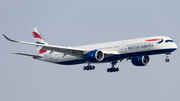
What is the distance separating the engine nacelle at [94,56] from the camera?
64.3m

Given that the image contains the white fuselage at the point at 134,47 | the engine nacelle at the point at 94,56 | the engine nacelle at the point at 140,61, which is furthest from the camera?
the engine nacelle at the point at 140,61

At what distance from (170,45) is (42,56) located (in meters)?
26.0

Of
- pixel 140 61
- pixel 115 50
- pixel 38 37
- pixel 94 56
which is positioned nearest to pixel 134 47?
pixel 115 50

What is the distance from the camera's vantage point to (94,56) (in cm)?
6419

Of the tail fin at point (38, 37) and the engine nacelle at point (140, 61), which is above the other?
the tail fin at point (38, 37)

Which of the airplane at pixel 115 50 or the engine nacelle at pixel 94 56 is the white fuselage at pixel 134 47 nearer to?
the airplane at pixel 115 50

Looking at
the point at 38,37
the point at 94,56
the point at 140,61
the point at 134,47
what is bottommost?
the point at 94,56

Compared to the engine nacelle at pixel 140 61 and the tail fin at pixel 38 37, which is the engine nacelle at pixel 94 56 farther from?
the tail fin at pixel 38 37

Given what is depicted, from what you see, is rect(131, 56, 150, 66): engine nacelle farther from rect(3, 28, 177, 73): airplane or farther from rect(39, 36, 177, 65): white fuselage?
rect(39, 36, 177, 65): white fuselage

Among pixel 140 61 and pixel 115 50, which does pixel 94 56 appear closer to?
pixel 115 50

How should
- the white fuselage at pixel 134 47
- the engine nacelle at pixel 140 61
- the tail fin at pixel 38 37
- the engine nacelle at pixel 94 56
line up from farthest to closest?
the tail fin at pixel 38 37 < the engine nacelle at pixel 140 61 < the engine nacelle at pixel 94 56 < the white fuselage at pixel 134 47

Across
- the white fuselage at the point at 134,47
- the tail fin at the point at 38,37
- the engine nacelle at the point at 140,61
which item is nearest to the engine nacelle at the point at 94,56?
the white fuselage at the point at 134,47

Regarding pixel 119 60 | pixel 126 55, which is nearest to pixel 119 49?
pixel 126 55

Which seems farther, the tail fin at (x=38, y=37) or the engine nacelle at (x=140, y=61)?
the tail fin at (x=38, y=37)
